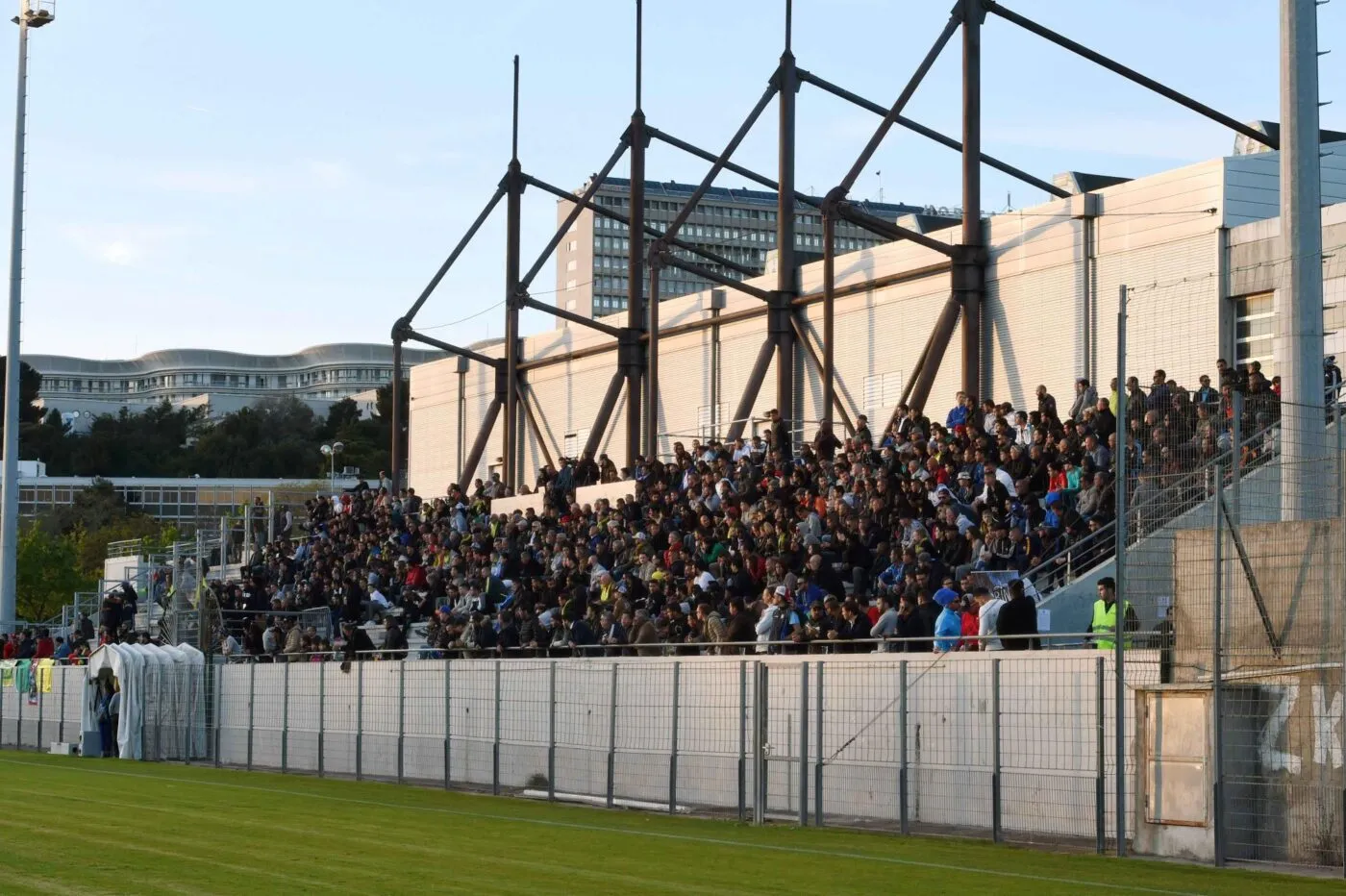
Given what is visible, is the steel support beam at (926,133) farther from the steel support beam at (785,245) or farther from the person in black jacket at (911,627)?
the person in black jacket at (911,627)

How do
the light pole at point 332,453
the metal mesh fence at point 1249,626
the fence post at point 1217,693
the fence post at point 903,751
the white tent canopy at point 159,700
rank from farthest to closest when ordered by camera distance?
the light pole at point 332,453, the white tent canopy at point 159,700, the fence post at point 903,751, the fence post at point 1217,693, the metal mesh fence at point 1249,626

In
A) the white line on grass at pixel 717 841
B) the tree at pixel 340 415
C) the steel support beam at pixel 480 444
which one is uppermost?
the tree at pixel 340 415

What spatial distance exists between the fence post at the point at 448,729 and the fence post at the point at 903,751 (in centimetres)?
874

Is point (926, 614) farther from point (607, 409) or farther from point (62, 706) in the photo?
point (607, 409)

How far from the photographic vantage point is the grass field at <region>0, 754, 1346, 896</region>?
42.6ft

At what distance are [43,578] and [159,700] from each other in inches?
2346

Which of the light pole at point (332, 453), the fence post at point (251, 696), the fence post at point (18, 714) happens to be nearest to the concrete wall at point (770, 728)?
the fence post at point (251, 696)

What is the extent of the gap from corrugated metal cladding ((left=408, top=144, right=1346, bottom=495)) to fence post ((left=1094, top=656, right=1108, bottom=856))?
8.23m

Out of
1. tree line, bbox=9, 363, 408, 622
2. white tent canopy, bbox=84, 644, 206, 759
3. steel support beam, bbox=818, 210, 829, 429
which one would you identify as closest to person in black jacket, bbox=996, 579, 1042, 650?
steel support beam, bbox=818, 210, 829, 429

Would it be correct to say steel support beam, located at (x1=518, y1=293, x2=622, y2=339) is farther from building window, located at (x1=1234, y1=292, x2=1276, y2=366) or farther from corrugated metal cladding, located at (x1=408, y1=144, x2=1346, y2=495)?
building window, located at (x1=1234, y1=292, x2=1276, y2=366)

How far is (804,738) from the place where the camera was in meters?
19.2

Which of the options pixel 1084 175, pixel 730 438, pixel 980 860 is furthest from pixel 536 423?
pixel 980 860

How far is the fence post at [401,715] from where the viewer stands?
88.1ft

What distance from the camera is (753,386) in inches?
1582
